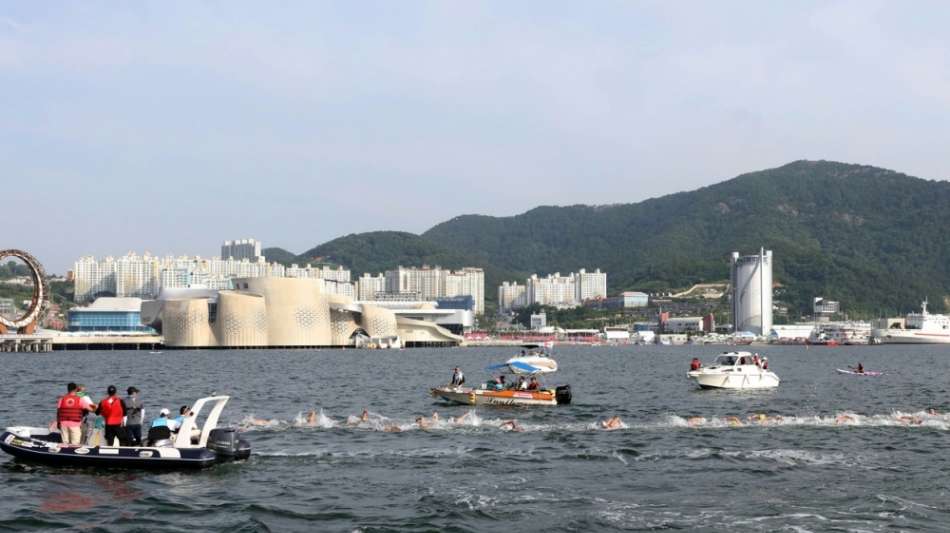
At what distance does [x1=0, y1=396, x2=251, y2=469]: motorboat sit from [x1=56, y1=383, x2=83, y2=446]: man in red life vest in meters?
Result: 0.34

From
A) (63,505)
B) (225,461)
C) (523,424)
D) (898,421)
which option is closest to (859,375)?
(898,421)

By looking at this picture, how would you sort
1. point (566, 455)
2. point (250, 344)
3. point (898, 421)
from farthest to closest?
point (250, 344), point (898, 421), point (566, 455)

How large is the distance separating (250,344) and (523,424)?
128157 mm

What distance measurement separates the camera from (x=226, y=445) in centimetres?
3036

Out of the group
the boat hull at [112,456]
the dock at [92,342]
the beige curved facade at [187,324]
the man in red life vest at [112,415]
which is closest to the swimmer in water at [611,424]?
the boat hull at [112,456]

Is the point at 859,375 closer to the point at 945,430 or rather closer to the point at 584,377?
the point at 584,377

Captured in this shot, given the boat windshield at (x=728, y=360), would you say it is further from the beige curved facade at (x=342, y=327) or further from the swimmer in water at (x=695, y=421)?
the beige curved facade at (x=342, y=327)

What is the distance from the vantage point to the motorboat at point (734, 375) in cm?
6166

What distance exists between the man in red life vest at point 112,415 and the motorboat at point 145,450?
390mm

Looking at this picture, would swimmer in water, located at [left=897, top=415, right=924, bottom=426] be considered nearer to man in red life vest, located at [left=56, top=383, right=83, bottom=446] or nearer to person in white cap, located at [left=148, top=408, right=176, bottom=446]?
person in white cap, located at [left=148, top=408, right=176, bottom=446]

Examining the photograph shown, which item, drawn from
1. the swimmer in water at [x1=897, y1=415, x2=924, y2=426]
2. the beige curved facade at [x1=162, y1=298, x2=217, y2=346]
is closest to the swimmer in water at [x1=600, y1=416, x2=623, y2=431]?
the swimmer in water at [x1=897, y1=415, x2=924, y2=426]

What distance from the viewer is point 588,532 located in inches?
885

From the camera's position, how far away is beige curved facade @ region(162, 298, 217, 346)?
165000mm

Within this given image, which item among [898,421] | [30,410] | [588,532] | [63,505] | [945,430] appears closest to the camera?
[588,532]
